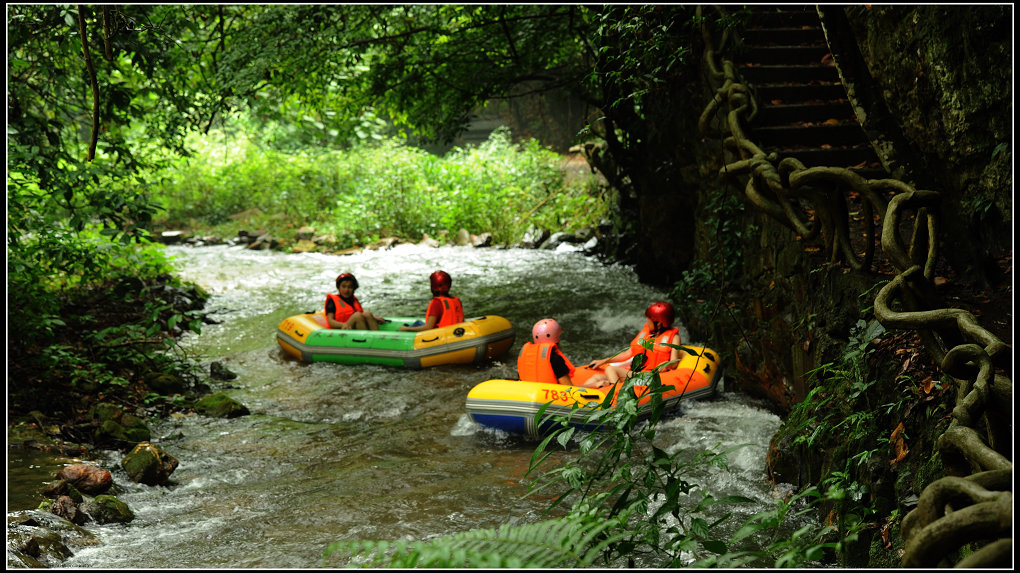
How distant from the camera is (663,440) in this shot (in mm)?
6145

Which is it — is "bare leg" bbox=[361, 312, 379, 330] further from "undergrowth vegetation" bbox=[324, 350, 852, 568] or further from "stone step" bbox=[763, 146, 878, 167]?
"undergrowth vegetation" bbox=[324, 350, 852, 568]

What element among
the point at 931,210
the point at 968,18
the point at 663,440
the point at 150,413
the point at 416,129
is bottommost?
the point at 663,440

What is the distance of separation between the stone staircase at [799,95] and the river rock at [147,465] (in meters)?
5.25

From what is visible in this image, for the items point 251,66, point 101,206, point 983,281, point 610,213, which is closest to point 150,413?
point 101,206

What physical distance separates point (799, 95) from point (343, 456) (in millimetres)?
5541

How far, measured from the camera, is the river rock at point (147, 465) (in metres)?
5.21

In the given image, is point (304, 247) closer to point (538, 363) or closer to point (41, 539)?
point (538, 363)

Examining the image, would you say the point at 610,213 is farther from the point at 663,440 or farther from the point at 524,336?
the point at 663,440

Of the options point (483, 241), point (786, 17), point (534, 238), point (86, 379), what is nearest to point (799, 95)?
point (786, 17)

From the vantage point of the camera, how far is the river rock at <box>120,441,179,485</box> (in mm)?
5215

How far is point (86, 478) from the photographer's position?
192 inches

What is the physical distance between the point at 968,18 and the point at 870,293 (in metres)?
1.57

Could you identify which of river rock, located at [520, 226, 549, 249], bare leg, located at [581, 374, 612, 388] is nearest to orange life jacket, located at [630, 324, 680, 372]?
bare leg, located at [581, 374, 612, 388]

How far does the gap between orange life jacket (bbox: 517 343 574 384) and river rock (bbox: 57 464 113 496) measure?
11.3 feet
